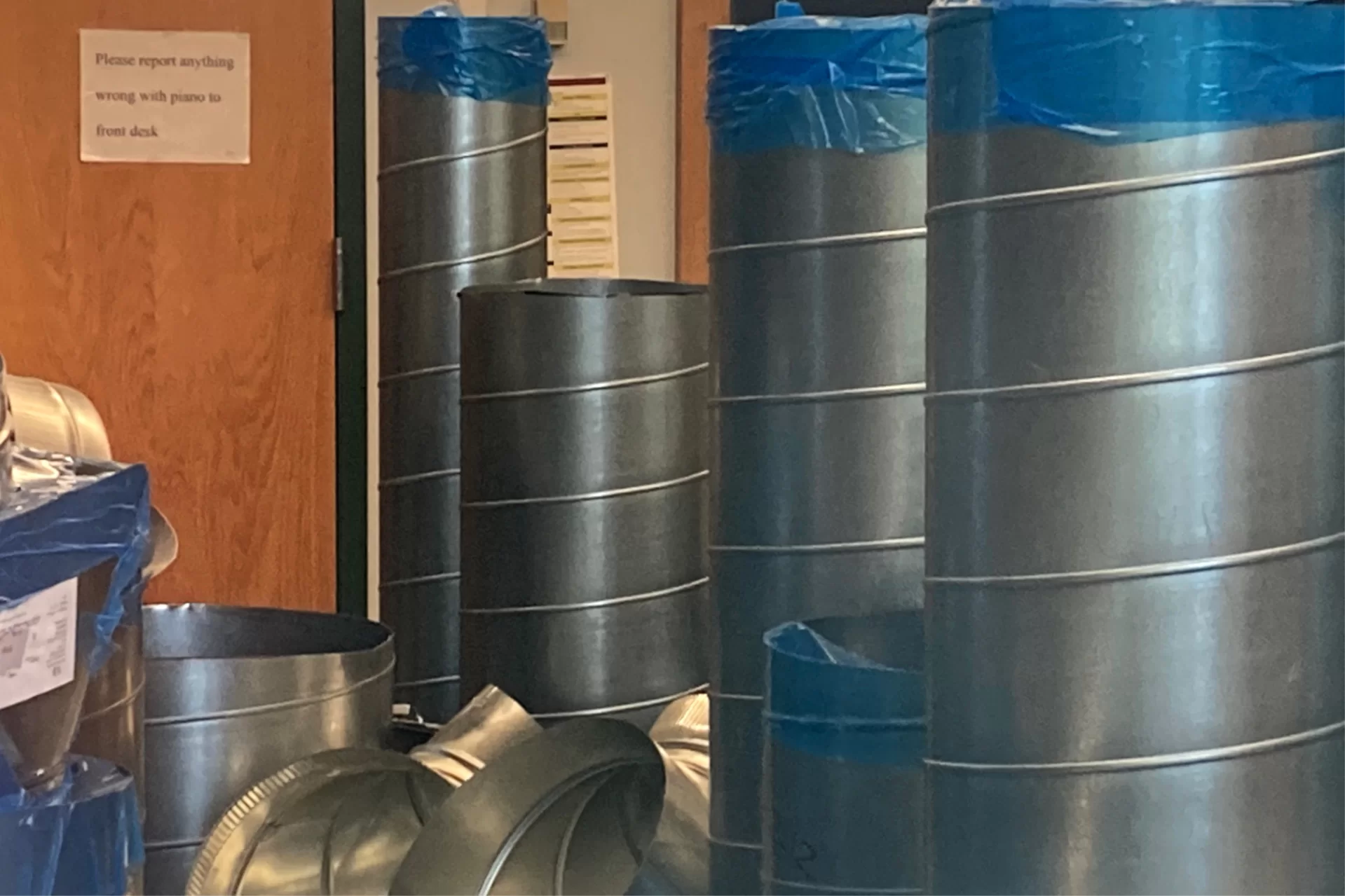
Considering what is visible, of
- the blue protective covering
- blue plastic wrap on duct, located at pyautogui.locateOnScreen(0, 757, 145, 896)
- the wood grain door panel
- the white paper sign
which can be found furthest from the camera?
the wood grain door panel

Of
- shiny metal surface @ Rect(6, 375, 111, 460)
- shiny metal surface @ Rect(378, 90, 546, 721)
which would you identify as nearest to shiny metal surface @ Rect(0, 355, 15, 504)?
shiny metal surface @ Rect(6, 375, 111, 460)

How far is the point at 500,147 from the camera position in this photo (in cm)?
195

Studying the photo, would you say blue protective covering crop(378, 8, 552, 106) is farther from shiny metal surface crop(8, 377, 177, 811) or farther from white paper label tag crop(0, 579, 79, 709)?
white paper label tag crop(0, 579, 79, 709)

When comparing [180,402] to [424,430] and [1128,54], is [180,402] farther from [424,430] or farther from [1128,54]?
[1128,54]

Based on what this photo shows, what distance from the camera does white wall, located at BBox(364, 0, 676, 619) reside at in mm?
3109

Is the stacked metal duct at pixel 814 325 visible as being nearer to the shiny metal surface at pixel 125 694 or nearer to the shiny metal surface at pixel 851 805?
the shiny metal surface at pixel 851 805

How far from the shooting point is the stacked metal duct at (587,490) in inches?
62.1

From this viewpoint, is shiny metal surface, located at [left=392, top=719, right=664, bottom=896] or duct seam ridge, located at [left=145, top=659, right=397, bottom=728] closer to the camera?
shiny metal surface, located at [left=392, top=719, right=664, bottom=896]

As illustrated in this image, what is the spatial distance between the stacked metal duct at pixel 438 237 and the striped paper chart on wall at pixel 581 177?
1094 millimetres

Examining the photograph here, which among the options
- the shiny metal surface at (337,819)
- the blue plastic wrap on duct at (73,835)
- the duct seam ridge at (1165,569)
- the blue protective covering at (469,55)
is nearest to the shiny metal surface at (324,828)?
the shiny metal surface at (337,819)

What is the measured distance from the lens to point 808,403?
1254 millimetres

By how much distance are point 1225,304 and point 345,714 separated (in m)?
0.86

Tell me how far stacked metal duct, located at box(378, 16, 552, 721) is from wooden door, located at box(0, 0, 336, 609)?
617 mm

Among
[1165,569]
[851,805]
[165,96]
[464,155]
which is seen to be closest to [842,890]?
[851,805]
